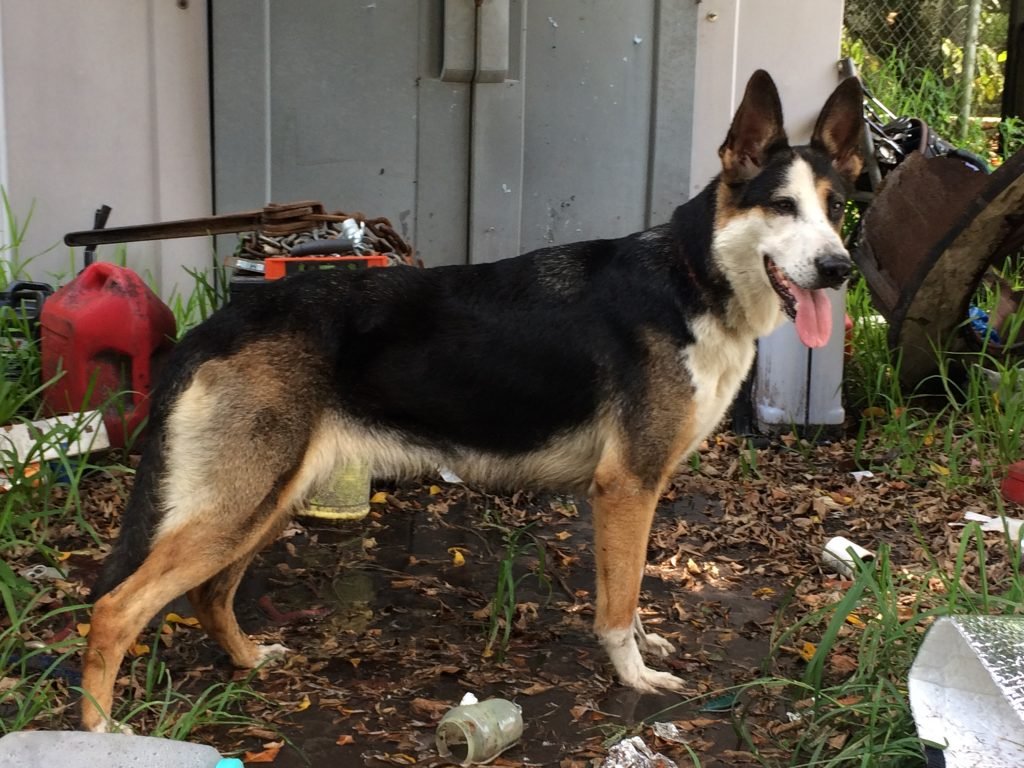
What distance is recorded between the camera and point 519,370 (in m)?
3.16

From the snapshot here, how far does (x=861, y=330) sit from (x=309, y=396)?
3.76 meters

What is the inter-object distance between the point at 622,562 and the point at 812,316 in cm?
89

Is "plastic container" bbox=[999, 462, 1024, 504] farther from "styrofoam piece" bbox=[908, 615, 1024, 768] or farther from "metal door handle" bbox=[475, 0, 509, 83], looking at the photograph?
"metal door handle" bbox=[475, 0, 509, 83]

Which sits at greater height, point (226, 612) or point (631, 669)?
point (226, 612)

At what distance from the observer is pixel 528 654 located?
3377 mm

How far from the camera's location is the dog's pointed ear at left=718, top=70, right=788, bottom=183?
3084mm

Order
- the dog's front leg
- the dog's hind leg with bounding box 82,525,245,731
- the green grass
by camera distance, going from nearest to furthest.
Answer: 1. the green grass
2. the dog's hind leg with bounding box 82,525,245,731
3. the dog's front leg

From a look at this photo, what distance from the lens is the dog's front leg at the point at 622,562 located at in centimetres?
313

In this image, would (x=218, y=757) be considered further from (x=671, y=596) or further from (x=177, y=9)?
(x=177, y=9)

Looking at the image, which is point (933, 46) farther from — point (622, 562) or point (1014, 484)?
point (622, 562)

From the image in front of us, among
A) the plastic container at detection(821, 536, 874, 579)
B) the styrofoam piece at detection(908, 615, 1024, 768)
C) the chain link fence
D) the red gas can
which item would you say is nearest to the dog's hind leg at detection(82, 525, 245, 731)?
the red gas can

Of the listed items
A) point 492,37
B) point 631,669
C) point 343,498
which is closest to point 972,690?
point 631,669

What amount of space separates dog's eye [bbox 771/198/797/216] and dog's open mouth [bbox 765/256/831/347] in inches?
5.3

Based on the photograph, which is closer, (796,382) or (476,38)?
(796,382)
